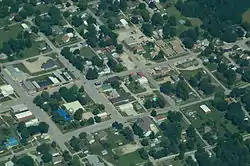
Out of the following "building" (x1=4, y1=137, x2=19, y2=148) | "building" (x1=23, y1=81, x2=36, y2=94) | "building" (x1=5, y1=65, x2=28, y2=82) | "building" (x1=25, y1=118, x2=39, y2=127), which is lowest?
"building" (x1=4, y1=137, x2=19, y2=148)

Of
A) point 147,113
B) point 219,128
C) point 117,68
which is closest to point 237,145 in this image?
point 219,128

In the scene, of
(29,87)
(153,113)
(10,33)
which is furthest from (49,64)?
(153,113)

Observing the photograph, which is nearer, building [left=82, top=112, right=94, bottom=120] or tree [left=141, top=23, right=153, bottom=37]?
building [left=82, top=112, right=94, bottom=120]

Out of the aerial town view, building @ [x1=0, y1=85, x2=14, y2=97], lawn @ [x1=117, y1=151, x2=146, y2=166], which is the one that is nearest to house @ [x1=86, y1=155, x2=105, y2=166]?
the aerial town view

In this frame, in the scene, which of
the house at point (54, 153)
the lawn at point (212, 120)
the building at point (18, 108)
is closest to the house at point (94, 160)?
the house at point (54, 153)

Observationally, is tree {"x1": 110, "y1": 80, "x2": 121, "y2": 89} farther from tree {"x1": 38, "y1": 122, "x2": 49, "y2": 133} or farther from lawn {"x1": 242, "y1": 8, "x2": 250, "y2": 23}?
lawn {"x1": 242, "y1": 8, "x2": 250, "y2": 23}

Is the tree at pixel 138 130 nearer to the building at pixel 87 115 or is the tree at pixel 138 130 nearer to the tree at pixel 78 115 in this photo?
the building at pixel 87 115

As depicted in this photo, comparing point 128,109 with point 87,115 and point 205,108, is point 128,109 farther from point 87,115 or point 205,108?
point 205,108
